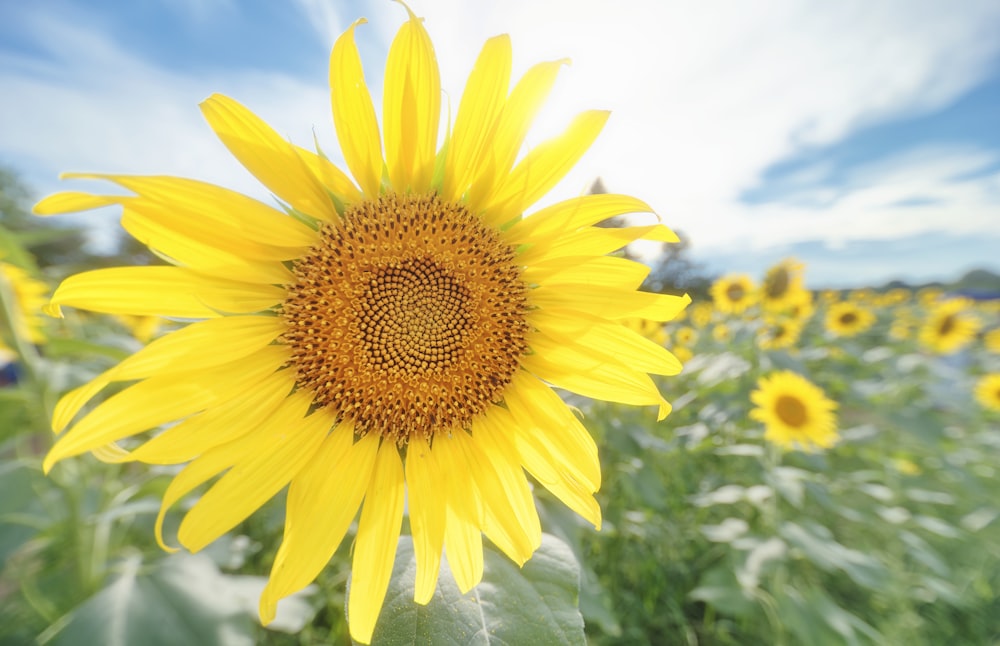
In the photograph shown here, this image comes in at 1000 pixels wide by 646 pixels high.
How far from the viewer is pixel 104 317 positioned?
7.62 metres

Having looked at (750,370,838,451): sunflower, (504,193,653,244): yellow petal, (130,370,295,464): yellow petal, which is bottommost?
(750,370,838,451): sunflower

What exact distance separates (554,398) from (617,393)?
18 cm

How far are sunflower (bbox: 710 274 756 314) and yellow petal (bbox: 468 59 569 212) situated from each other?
7.68 meters

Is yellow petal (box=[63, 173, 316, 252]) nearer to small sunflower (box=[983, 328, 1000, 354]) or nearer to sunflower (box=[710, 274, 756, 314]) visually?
sunflower (box=[710, 274, 756, 314])

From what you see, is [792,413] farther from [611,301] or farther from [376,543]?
[376,543]

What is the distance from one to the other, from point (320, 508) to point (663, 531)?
3.22 metres

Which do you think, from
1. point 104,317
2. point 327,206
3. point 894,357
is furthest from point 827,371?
point 104,317

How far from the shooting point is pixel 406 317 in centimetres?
145

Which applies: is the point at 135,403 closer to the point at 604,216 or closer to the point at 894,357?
the point at 604,216

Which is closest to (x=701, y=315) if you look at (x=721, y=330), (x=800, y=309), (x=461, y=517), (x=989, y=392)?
(x=721, y=330)

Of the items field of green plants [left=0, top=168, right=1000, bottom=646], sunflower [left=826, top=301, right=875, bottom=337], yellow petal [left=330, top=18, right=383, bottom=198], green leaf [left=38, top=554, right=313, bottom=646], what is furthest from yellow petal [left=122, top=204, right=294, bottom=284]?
sunflower [left=826, top=301, right=875, bottom=337]

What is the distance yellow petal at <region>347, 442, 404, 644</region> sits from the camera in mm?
1149

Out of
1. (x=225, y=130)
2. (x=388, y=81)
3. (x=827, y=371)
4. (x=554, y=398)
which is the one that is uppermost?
(x=388, y=81)

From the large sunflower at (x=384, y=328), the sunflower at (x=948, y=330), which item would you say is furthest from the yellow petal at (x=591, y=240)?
the sunflower at (x=948, y=330)
